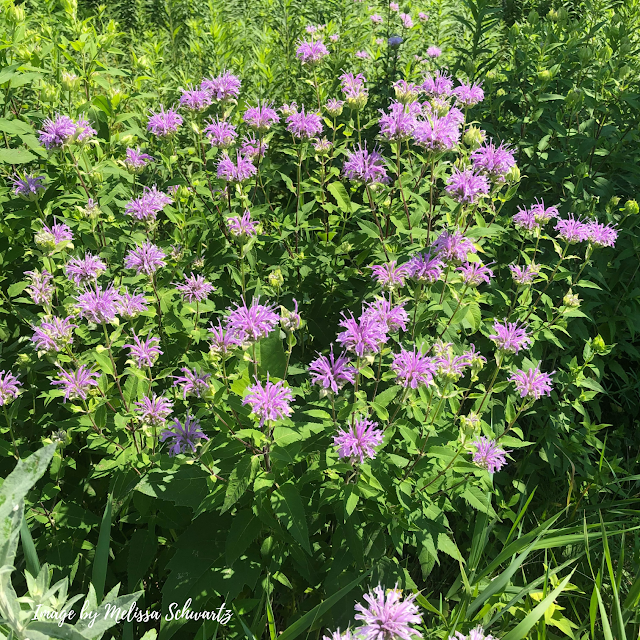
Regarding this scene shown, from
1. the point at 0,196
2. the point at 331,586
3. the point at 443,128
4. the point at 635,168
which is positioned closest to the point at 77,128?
the point at 0,196

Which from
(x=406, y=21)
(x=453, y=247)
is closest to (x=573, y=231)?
(x=453, y=247)

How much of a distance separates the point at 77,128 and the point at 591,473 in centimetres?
333

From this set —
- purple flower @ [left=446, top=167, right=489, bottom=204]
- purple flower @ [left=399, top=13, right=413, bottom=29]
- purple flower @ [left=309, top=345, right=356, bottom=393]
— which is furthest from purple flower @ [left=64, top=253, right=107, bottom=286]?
purple flower @ [left=399, top=13, right=413, bottom=29]

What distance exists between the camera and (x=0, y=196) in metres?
2.93

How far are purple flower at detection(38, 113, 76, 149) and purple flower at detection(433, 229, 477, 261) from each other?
6.00 ft

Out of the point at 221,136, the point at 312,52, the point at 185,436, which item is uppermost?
the point at 312,52

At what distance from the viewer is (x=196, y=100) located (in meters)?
3.03

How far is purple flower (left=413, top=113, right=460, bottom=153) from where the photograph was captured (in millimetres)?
2434

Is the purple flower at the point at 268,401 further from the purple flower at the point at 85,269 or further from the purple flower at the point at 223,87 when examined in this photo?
the purple flower at the point at 223,87

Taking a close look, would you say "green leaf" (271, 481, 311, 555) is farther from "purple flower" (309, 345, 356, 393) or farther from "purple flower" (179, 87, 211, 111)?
"purple flower" (179, 87, 211, 111)

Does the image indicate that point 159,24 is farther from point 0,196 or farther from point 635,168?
point 635,168

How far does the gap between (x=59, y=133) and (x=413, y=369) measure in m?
2.06

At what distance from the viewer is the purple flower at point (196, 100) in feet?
9.94

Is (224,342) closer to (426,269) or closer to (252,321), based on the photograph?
(252,321)
